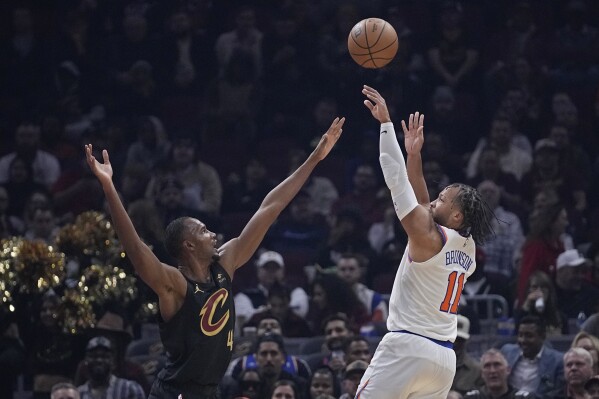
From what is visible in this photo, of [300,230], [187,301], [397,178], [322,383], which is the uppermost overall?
[300,230]

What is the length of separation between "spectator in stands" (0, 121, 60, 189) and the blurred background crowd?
0.02 metres

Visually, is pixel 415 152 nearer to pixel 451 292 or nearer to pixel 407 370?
pixel 451 292

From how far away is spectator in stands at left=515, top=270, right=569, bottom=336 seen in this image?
11.8 metres

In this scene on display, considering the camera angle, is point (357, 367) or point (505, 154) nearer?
point (357, 367)

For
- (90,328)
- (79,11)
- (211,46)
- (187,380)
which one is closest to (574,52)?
(211,46)

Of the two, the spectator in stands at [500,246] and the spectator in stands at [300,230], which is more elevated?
the spectator in stands at [300,230]

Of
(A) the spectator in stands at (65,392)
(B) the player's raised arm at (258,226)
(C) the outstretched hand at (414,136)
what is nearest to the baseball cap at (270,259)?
(A) the spectator in stands at (65,392)

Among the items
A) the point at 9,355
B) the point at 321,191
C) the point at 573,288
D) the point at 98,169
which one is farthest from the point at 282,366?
the point at 321,191

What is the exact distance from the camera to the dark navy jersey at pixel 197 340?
729 cm

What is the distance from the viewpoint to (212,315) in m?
7.38

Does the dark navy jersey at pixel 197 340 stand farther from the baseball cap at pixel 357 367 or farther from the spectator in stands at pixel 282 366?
the spectator in stands at pixel 282 366

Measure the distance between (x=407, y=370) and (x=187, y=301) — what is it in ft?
4.54

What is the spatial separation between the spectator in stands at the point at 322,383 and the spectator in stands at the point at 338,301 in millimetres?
1631

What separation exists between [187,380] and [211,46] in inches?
404
